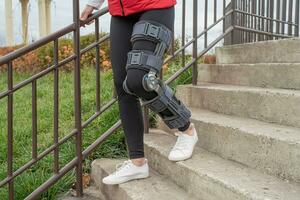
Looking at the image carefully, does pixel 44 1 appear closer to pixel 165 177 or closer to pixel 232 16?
pixel 232 16

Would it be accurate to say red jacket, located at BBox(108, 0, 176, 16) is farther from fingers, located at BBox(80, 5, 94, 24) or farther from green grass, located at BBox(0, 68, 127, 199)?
green grass, located at BBox(0, 68, 127, 199)

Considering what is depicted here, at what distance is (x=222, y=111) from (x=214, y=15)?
981 mm

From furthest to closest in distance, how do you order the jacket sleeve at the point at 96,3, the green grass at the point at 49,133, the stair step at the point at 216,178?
the green grass at the point at 49,133
the jacket sleeve at the point at 96,3
the stair step at the point at 216,178

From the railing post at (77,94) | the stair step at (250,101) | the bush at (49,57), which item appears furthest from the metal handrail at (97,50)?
the bush at (49,57)

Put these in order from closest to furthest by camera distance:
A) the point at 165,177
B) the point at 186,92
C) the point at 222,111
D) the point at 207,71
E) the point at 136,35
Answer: the point at 136,35, the point at 165,177, the point at 222,111, the point at 186,92, the point at 207,71

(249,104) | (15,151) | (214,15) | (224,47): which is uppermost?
(214,15)

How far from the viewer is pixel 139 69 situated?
2342mm

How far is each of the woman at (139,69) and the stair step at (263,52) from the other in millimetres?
1075

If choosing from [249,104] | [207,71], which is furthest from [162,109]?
[207,71]

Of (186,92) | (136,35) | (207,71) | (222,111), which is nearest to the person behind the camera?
(136,35)

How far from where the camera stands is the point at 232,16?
4078 millimetres

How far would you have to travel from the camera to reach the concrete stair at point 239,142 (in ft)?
7.18

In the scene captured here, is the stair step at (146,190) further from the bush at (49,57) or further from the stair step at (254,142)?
the bush at (49,57)

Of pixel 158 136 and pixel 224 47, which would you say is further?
pixel 224 47
